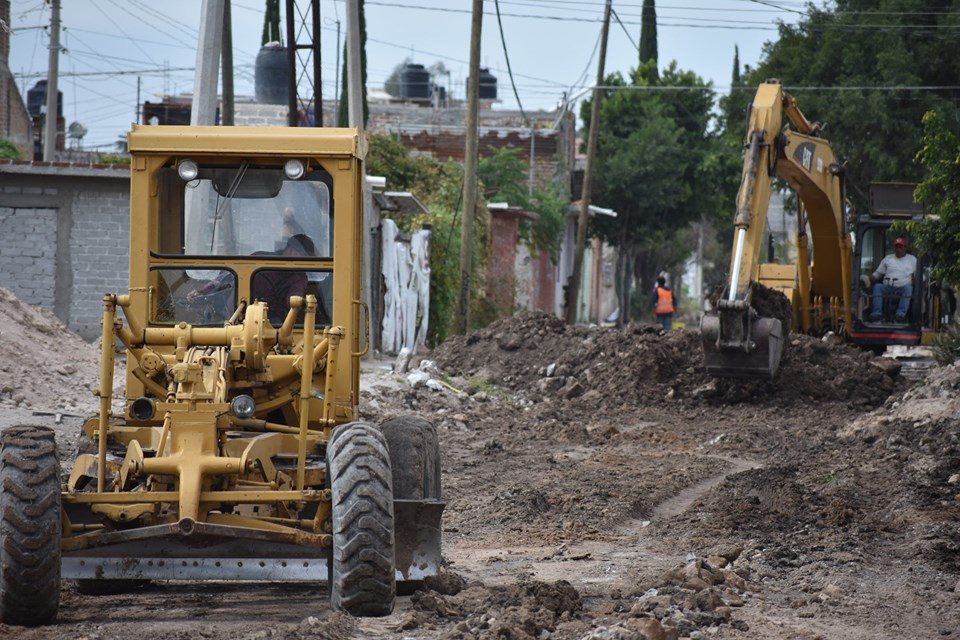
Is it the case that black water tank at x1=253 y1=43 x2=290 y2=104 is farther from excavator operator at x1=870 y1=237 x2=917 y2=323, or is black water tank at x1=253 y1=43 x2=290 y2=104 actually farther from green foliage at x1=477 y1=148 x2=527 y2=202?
excavator operator at x1=870 y1=237 x2=917 y2=323

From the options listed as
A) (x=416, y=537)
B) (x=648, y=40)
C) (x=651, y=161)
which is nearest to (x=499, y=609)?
(x=416, y=537)

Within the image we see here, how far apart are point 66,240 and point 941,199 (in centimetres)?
1253

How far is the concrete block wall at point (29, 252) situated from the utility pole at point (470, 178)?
7252mm

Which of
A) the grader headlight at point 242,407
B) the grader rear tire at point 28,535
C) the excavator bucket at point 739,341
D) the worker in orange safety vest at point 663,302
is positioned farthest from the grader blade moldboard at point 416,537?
the worker in orange safety vest at point 663,302

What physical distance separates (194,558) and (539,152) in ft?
133

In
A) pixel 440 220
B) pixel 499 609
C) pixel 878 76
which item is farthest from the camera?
pixel 878 76

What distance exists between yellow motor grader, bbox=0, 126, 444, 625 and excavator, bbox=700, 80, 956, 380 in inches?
345

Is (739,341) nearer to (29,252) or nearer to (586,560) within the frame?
(586,560)

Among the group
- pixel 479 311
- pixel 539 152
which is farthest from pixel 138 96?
pixel 479 311

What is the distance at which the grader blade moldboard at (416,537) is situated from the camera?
7480 millimetres

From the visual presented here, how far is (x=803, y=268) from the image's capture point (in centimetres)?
2189

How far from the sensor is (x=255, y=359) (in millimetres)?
7504

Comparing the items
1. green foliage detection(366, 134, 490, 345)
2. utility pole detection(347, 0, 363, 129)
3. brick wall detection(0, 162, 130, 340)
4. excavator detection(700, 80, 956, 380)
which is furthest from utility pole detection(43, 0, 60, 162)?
excavator detection(700, 80, 956, 380)

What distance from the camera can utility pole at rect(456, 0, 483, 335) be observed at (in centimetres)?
2544
